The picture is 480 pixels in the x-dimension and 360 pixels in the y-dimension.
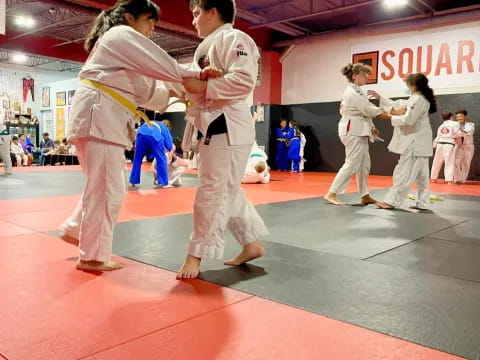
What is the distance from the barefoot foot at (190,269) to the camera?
220 cm

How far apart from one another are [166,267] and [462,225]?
2.93 metres

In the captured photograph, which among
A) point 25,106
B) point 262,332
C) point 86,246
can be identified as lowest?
point 262,332

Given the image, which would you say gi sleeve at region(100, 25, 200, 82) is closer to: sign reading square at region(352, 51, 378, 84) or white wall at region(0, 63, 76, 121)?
sign reading square at region(352, 51, 378, 84)

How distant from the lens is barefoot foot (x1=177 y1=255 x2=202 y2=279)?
2199mm

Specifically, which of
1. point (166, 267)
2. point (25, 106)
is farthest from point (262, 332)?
point (25, 106)

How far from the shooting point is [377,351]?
1427 mm

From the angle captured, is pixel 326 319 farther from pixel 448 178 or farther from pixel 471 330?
pixel 448 178

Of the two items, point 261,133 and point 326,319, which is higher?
point 261,133

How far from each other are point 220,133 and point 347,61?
1155 centimetres

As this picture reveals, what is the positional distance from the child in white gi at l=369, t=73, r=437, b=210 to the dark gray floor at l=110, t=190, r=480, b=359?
0.70 m

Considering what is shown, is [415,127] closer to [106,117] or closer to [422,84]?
[422,84]

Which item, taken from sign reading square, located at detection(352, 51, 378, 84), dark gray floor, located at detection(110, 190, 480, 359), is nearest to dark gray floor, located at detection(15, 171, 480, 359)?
dark gray floor, located at detection(110, 190, 480, 359)

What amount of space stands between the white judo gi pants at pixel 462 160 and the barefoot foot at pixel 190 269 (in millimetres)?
9180

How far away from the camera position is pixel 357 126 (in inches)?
201
